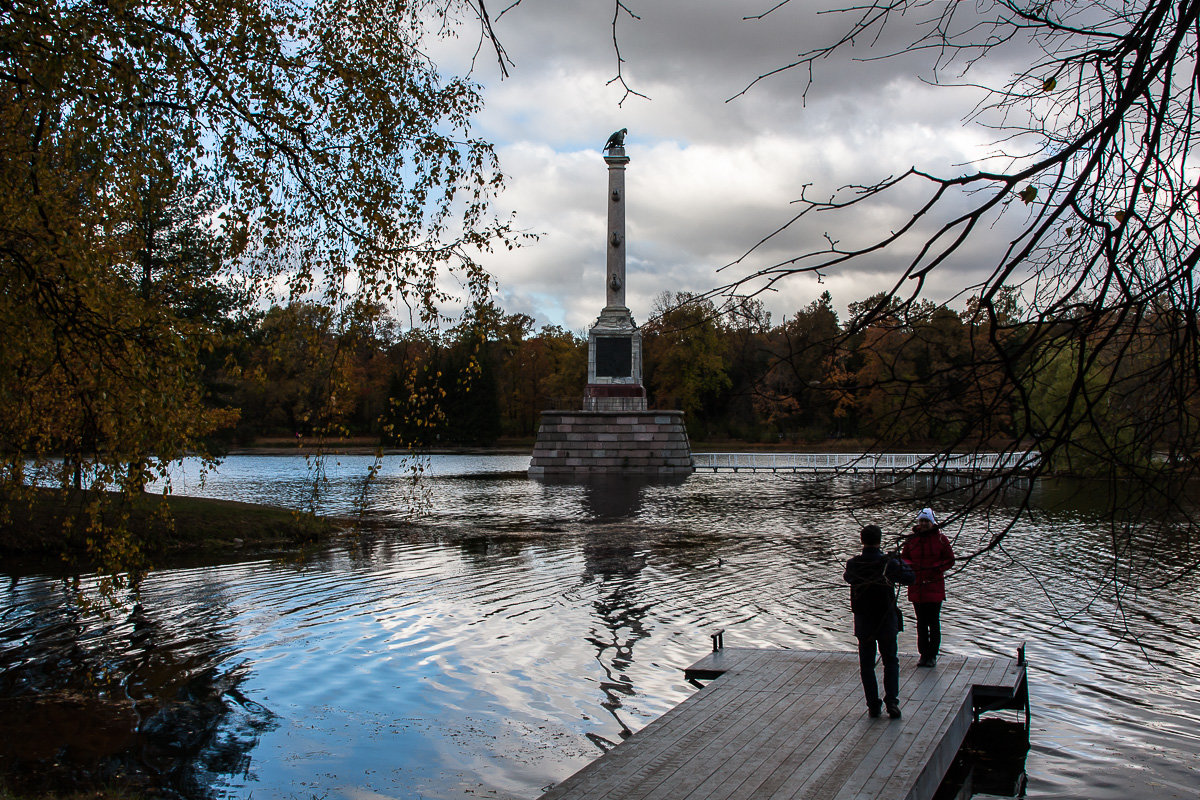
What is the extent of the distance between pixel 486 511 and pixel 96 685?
755 inches

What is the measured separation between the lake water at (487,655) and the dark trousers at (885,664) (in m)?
1.01

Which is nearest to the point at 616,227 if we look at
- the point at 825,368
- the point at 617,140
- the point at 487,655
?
the point at 617,140

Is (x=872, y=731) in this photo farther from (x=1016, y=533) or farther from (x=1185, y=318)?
(x=1016, y=533)

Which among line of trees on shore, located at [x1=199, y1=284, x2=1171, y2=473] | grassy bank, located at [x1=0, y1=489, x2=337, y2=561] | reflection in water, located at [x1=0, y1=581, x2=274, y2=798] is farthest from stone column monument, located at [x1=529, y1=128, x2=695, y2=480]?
line of trees on shore, located at [x1=199, y1=284, x2=1171, y2=473]

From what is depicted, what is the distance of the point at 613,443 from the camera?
49031mm

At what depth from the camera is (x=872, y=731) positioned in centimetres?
693

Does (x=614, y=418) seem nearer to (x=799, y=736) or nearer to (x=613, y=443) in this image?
(x=613, y=443)

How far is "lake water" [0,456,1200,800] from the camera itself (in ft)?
24.7

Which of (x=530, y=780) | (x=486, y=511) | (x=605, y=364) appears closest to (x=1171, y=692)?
(x=530, y=780)

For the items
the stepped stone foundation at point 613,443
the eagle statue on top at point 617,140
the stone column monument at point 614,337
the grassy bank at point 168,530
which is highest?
the eagle statue on top at point 617,140

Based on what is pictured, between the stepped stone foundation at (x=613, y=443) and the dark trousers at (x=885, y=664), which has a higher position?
the stepped stone foundation at (x=613, y=443)

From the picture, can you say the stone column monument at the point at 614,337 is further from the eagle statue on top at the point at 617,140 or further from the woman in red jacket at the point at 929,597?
the woman in red jacket at the point at 929,597

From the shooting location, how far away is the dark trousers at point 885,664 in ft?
23.3

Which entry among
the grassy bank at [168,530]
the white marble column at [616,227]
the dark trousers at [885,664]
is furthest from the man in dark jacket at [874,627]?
the white marble column at [616,227]
